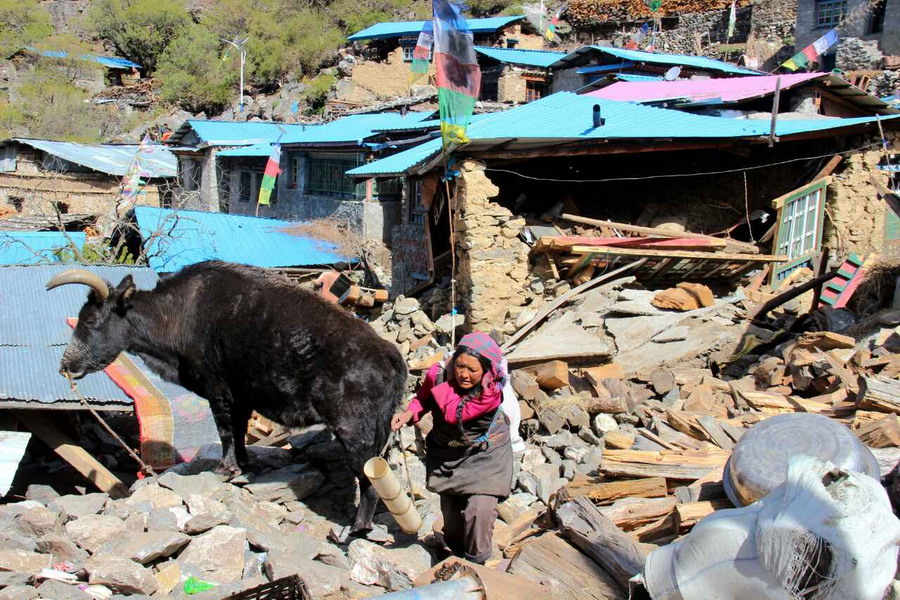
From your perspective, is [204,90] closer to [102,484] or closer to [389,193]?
[389,193]

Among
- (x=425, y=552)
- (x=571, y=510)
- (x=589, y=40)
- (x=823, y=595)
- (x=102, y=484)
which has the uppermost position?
(x=589, y=40)

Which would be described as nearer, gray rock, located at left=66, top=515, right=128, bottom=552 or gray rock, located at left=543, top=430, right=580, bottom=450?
gray rock, located at left=66, top=515, right=128, bottom=552

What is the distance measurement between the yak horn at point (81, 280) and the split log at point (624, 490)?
14.5 feet

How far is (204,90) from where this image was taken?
48688 mm

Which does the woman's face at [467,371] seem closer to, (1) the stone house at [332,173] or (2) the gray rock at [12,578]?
(2) the gray rock at [12,578]

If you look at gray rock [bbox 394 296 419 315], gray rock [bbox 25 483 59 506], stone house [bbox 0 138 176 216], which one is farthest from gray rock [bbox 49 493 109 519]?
stone house [bbox 0 138 176 216]

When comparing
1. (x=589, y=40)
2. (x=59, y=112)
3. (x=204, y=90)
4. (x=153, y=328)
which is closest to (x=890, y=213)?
(x=153, y=328)

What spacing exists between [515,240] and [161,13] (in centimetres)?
5387

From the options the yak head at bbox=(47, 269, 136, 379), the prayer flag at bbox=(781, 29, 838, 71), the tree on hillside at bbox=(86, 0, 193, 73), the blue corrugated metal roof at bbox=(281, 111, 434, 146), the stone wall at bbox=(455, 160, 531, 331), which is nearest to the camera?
the yak head at bbox=(47, 269, 136, 379)

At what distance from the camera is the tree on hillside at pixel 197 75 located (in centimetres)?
4838

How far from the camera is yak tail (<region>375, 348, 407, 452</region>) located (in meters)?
6.24

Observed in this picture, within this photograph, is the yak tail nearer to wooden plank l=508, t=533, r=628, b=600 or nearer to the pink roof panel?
wooden plank l=508, t=533, r=628, b=600

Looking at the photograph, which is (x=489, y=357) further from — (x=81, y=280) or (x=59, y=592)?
(x=81, y=280)

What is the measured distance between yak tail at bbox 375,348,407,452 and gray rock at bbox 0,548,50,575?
241 centimetres
